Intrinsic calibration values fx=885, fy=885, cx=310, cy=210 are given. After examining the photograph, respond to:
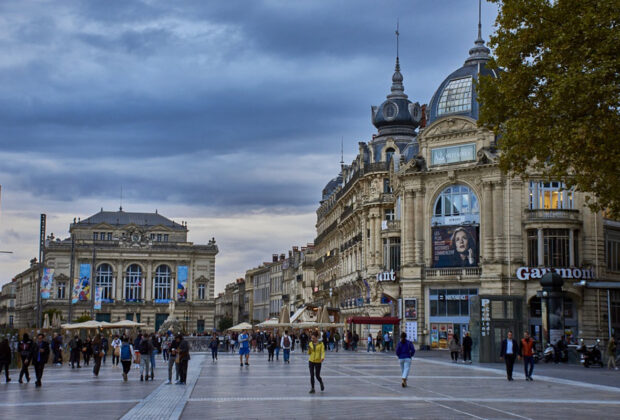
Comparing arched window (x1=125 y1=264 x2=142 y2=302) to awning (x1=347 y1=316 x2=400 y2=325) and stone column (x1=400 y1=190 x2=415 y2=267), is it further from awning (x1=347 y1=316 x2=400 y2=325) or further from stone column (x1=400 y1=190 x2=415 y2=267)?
stone column (x1=400 y1=190 x2=415 y2=267)

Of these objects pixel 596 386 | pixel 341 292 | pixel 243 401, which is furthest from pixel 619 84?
pixel 341 292

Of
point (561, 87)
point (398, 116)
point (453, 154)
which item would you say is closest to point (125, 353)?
point (561, 87)

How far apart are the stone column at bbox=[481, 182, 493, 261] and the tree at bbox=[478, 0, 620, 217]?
2994 cm

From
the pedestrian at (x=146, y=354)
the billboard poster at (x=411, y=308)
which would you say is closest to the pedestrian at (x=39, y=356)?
the pedestrian at (x=146, y=354)

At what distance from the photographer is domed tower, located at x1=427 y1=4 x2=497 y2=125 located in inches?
2382

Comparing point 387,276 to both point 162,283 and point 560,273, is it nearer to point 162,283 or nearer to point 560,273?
point 560,273

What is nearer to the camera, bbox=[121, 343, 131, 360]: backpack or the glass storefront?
bbox=[121, 343, 131, 360]: backpack

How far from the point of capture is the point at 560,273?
55781mm

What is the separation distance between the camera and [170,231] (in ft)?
426

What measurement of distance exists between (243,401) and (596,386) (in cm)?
1214

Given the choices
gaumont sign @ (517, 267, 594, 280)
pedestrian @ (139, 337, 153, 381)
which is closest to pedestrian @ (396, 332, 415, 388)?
pedestrian @ (139, 337, 153, 381)

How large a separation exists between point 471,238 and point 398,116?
20.0 metres

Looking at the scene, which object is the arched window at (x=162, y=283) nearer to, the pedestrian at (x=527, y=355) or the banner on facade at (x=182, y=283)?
the banner on facade at (x=182, y=283)

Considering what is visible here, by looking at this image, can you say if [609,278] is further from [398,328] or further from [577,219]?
[398,328]
